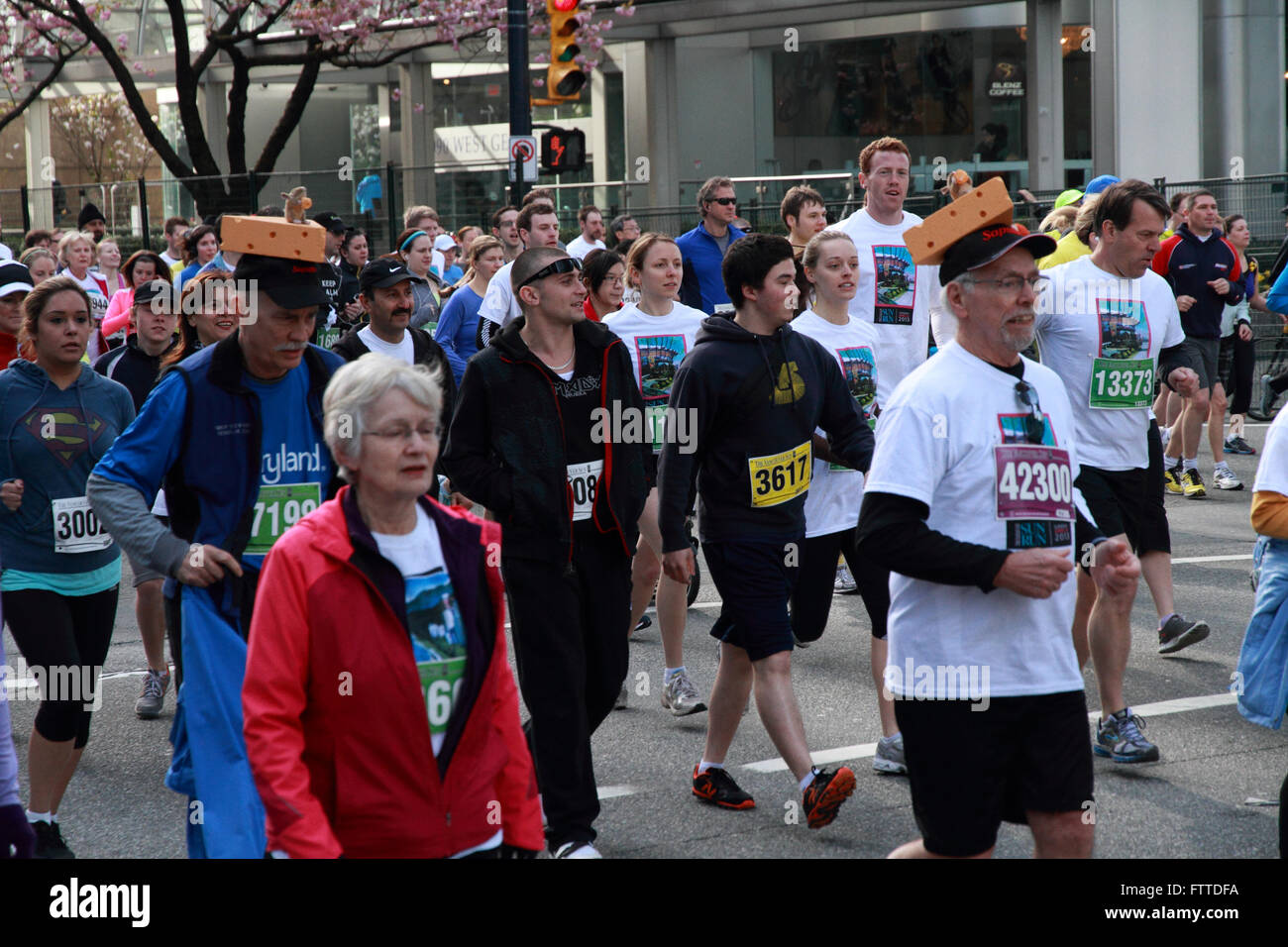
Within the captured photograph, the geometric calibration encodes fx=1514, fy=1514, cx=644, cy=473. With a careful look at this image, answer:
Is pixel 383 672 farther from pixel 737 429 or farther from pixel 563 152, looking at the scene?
pixel 563 152

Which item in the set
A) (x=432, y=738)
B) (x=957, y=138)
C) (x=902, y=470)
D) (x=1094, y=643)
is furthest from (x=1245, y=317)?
(x=957, y=138)

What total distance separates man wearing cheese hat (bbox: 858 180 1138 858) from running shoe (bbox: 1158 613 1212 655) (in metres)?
4.05

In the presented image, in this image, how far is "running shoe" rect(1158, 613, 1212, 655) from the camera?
7.59 meters

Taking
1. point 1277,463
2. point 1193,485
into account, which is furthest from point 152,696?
point 1193,485

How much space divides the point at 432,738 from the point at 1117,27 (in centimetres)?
2368

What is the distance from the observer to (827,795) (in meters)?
5.04

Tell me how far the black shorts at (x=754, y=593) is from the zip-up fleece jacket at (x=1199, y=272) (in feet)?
28.0

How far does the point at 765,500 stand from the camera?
5570 mm

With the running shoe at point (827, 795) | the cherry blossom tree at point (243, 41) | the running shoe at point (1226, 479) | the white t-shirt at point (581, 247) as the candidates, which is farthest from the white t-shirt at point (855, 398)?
the cherry blossom tree at point (243, 41)

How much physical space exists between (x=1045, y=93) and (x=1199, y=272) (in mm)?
15252

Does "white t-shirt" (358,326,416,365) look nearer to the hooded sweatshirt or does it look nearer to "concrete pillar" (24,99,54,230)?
the hooded sweatshirt

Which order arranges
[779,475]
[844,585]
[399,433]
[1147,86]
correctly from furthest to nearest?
1. [1147,86]
2. [844,585]
3. [779,475]
4. [399,433]

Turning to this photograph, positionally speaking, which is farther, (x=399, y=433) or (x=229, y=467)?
(x=229, y=467)
